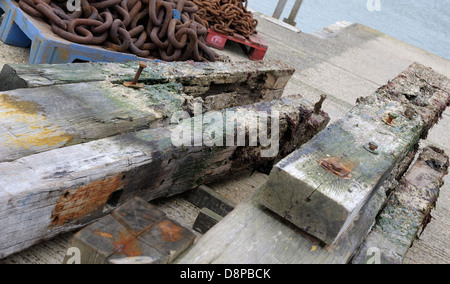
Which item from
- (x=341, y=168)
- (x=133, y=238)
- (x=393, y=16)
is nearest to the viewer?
(x=133, y=238)

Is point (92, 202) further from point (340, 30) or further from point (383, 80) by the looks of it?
point (340, 30)

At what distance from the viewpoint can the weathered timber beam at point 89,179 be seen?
5.27 feet

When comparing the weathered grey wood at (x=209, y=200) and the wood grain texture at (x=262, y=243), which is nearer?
the wood grain texture at (x=262, y=243)

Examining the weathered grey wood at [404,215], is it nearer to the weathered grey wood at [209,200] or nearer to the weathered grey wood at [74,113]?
the weathered grey wood at [209,200]

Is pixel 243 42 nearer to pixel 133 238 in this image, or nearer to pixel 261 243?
pixel 261 243

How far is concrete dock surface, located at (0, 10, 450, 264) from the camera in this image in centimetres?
313

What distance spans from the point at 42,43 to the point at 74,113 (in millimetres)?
1632

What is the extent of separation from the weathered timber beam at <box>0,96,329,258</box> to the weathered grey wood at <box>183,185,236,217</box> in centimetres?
6

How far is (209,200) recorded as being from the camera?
2.47 m

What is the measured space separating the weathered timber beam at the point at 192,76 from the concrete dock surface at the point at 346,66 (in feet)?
2.42

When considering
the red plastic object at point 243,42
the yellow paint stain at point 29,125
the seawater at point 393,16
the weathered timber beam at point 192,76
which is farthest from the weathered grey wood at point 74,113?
the seawater at point 393,16

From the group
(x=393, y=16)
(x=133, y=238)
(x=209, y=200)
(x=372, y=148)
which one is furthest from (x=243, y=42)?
(x=393, y=16)

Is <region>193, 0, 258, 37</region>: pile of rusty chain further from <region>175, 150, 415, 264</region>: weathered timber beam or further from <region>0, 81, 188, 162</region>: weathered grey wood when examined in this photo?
<region>175, 150, 415, 264</region>: weathered timber beam

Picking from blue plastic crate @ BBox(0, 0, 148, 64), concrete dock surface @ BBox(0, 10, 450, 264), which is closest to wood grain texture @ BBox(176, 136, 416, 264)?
concrete dock surface @ BBox(0, 10, 450, 264)
